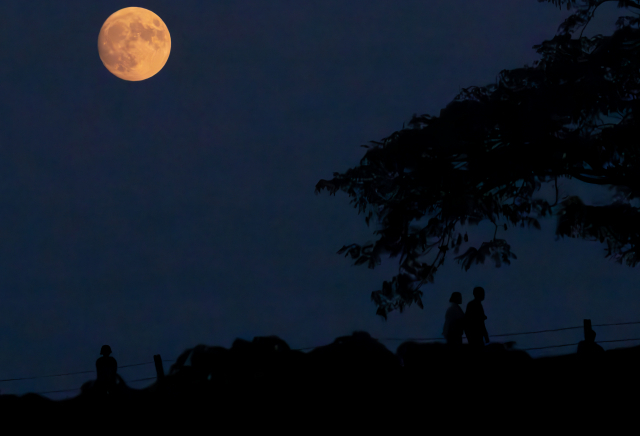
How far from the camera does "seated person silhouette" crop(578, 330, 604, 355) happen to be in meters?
13.8

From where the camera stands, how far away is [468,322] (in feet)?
41.6

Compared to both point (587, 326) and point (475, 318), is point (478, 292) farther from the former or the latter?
point (587, 326)

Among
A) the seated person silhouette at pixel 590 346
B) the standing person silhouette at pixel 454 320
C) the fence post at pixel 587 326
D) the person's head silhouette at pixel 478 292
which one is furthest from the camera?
the fence post at pixel 587 326

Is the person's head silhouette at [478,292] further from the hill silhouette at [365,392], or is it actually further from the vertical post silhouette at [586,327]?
the vertical post silhouette at [586,327]

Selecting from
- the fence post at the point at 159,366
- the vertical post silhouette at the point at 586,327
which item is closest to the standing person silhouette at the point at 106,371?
the fence post at the point at 159,366

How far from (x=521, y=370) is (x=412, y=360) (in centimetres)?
239

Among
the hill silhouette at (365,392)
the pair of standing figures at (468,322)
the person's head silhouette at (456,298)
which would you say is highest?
the person's head silhouette at (456,298)

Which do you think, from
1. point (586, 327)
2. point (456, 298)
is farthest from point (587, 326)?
point (456, 298)

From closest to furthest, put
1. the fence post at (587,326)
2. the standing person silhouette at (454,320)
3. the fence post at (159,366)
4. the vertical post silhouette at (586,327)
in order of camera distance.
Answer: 1. the standing person silhouette at (454,320)
2. the vertical post silhouette at (586,327)
3. the fence post at (587,326)
4. the fence post at (159,366)

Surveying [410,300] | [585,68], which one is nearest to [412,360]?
[410,300]

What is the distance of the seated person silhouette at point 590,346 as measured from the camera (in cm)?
1378

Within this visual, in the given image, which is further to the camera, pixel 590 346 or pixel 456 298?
pixel 590 346

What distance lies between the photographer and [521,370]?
1395cm

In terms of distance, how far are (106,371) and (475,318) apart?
7.03 meters
